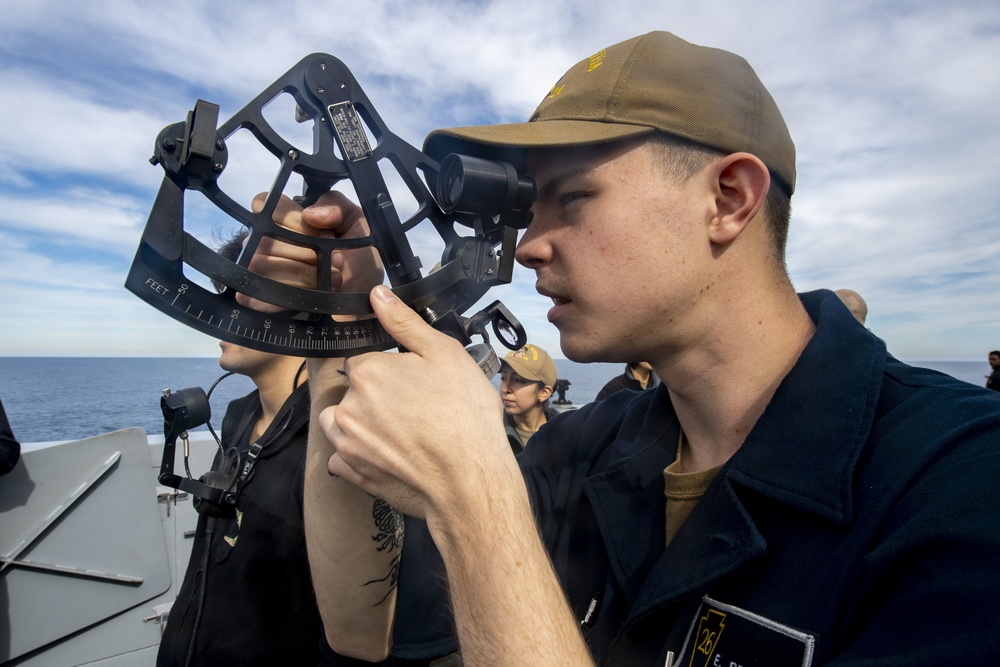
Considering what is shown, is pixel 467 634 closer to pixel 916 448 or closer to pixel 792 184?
pixel 916 448

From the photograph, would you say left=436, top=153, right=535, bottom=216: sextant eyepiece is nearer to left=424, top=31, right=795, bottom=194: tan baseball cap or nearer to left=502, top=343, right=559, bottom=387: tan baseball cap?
left=424, top=31, right=795, bottom=194: tan baseball cap

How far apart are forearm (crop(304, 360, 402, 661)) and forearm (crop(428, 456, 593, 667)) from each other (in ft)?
1.64

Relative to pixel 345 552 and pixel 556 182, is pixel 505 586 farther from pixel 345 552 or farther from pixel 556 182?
pixel 556 182

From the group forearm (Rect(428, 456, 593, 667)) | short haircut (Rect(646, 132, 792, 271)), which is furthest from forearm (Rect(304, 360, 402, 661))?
short haircut (Rect(646, 132, 792, 271))

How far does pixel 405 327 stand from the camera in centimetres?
110

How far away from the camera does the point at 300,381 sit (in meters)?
2.41

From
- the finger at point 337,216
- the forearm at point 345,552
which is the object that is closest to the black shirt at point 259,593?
the forearm at point 345,552

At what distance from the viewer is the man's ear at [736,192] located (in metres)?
1.26

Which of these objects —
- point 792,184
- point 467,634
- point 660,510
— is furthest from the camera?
point 792,184

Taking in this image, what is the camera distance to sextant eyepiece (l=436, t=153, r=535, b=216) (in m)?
1.10

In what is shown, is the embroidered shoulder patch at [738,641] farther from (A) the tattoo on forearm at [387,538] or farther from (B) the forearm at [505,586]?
(A) the tattoo on forearm at [387,538]

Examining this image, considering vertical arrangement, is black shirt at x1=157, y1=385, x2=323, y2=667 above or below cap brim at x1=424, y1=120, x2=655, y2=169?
below

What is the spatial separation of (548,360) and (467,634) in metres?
3.81

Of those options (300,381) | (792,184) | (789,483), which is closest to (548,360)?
(300,381)
